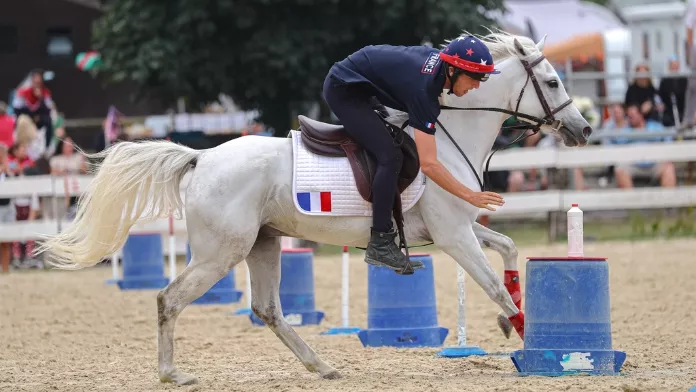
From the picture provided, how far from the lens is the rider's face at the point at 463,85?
7320 millimetres

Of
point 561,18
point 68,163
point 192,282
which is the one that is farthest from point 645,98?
point 192,282

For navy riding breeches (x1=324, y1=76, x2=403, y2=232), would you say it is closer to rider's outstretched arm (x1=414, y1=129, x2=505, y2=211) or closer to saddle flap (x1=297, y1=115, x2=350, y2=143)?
saddle flap (x1=297, y1=115, x2=350, y2=143)

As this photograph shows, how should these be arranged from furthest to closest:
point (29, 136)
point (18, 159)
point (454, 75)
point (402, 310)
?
1. point (29, 136)
2. point (18, 159)
3. point (402, 310)
4. point (454, 75)

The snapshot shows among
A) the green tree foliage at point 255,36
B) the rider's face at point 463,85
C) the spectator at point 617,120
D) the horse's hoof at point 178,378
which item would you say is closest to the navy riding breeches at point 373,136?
the rider's face at point 463,85

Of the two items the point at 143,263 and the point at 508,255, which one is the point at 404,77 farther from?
the point at 143,263

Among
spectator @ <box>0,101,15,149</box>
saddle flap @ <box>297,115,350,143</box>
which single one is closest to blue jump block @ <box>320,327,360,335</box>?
saddle flap @ <box>297,115,350,143</box>

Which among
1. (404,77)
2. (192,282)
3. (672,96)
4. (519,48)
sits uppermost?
(672,96)

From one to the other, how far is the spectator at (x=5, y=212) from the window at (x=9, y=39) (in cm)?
989

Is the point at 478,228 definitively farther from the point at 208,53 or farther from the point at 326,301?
the point at 208,53

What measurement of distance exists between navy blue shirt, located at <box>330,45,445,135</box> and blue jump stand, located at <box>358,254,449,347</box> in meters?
1.71

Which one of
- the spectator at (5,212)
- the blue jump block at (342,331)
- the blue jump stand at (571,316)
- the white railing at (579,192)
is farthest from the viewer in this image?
the white railing at (579,192)

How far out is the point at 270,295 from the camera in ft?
25.6

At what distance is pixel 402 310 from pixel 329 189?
5.92 feet

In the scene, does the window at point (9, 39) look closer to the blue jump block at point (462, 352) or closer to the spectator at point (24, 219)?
the spectator at point (24, 219)
